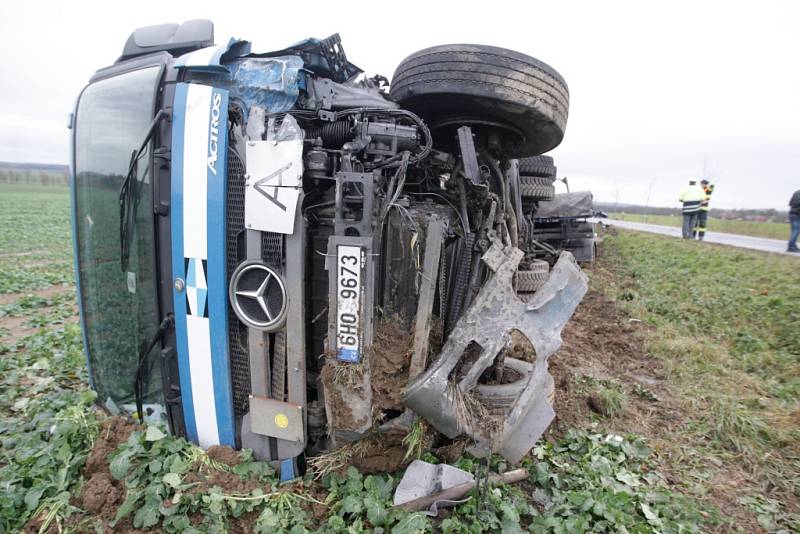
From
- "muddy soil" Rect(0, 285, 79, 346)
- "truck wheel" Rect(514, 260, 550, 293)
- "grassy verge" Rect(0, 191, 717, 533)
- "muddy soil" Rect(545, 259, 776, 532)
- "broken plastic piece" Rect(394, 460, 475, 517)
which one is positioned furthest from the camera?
"muddy soil" Rect(0, 285, 79, 346)

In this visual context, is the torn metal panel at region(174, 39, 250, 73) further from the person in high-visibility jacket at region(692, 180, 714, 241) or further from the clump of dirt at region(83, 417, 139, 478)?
the person in high-visibility jacket at region(692, 180, 714, 241)

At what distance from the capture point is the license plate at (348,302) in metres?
1.95

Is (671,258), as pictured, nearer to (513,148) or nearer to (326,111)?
(513,148)

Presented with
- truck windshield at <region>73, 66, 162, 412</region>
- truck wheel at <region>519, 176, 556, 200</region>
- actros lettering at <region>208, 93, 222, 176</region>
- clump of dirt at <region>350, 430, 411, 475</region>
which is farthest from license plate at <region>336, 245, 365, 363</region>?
truck wheel at <region>519, 176, 556, 200</region>

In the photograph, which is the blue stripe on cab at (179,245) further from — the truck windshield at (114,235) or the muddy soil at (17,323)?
the muddy soil at (17,323)

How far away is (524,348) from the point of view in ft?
10.7

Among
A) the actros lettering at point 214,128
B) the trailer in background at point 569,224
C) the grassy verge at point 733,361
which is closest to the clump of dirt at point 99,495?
the actros lettering at point 214,128

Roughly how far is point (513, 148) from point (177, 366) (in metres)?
2.53

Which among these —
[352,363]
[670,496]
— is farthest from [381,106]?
[670,496]

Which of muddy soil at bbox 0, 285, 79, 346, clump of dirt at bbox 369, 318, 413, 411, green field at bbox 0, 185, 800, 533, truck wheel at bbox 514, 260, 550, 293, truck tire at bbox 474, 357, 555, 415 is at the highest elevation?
truck wheel at bbox 514, 260, 550, 293

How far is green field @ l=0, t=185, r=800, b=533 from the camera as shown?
1.96 meters

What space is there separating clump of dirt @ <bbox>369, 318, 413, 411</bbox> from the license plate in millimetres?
103

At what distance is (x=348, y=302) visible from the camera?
1991mm

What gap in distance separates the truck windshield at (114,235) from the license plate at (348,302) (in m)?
1.11
